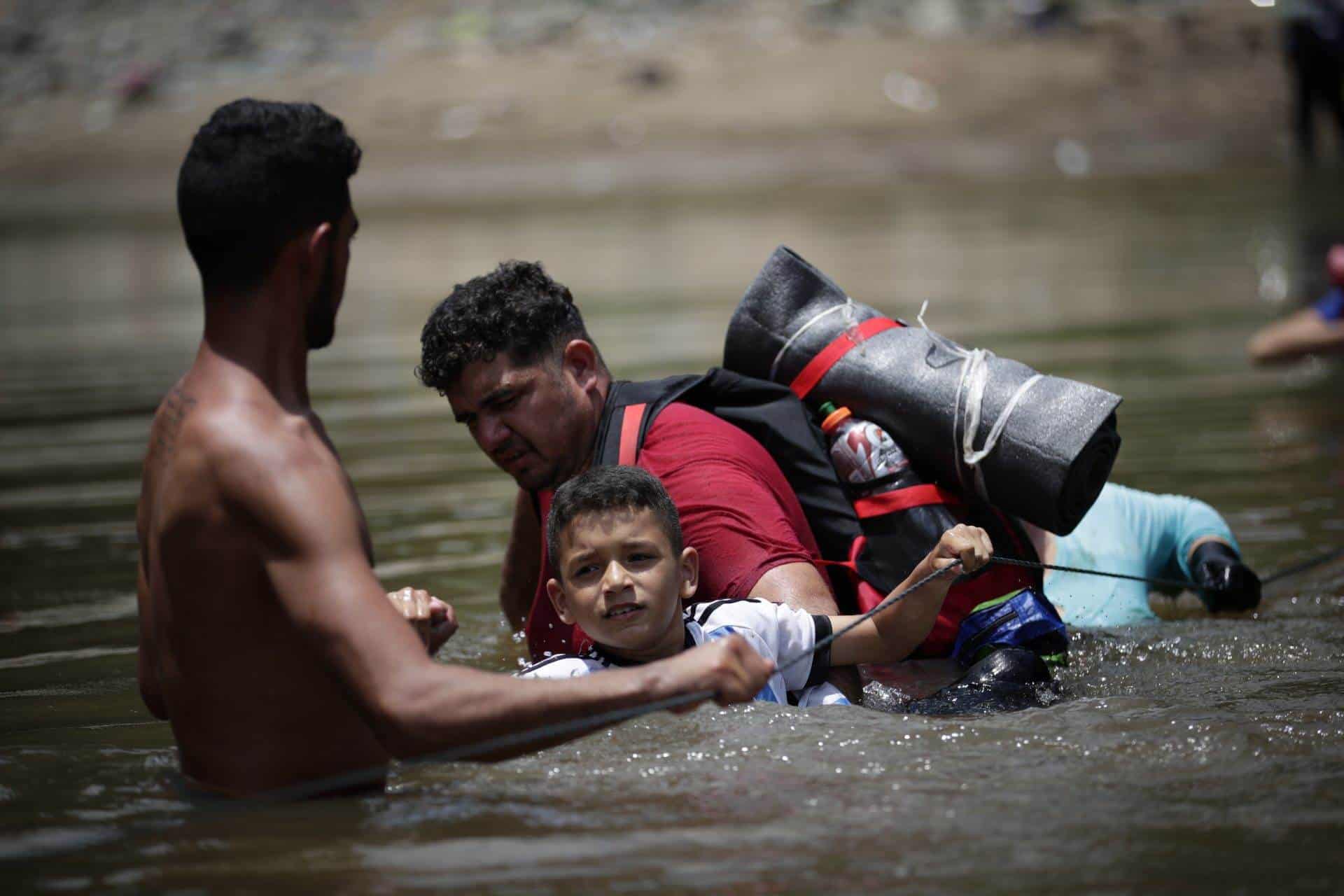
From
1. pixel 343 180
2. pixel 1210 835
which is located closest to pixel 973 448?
pixel 1210 835

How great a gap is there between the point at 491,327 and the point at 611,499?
76 cm

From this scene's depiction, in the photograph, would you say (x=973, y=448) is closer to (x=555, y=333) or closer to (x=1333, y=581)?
(x=555, y=333)

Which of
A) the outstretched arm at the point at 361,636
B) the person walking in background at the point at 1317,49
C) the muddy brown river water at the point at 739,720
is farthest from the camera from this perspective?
the person walking in background at the point at 1317,49

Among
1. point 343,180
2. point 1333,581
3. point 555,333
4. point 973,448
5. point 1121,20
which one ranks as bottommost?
point 1333,581

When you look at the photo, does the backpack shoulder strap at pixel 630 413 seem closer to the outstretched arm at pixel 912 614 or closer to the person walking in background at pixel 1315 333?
the outstretched arm at pixel 912 614

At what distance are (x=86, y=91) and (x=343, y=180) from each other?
118 feet

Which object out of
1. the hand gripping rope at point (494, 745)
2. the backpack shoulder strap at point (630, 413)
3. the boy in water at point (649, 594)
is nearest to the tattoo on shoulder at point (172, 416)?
the hand gripping rope at point (494, 745)

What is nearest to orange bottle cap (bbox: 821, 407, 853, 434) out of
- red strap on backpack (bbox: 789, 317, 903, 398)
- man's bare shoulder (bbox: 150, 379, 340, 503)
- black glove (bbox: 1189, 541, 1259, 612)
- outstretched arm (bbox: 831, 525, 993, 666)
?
red strap on backpack (bbox: 789, 317, 903, 398)

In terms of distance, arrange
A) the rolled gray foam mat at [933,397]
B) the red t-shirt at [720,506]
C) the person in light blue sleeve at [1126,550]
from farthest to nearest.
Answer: the person in light blue sleeve at [1126,550]
the rolled gray foam mat at [933,397]
the red t-shirt at [720,506]

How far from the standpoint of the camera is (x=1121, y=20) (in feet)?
113

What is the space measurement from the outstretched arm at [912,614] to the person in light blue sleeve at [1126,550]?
148cm

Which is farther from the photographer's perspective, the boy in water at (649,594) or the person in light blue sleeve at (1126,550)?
the person in light blue sleeve at (1126,550)

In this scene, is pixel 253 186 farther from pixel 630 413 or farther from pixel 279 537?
pixel 630 413

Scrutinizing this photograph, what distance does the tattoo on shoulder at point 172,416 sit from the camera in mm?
3326
